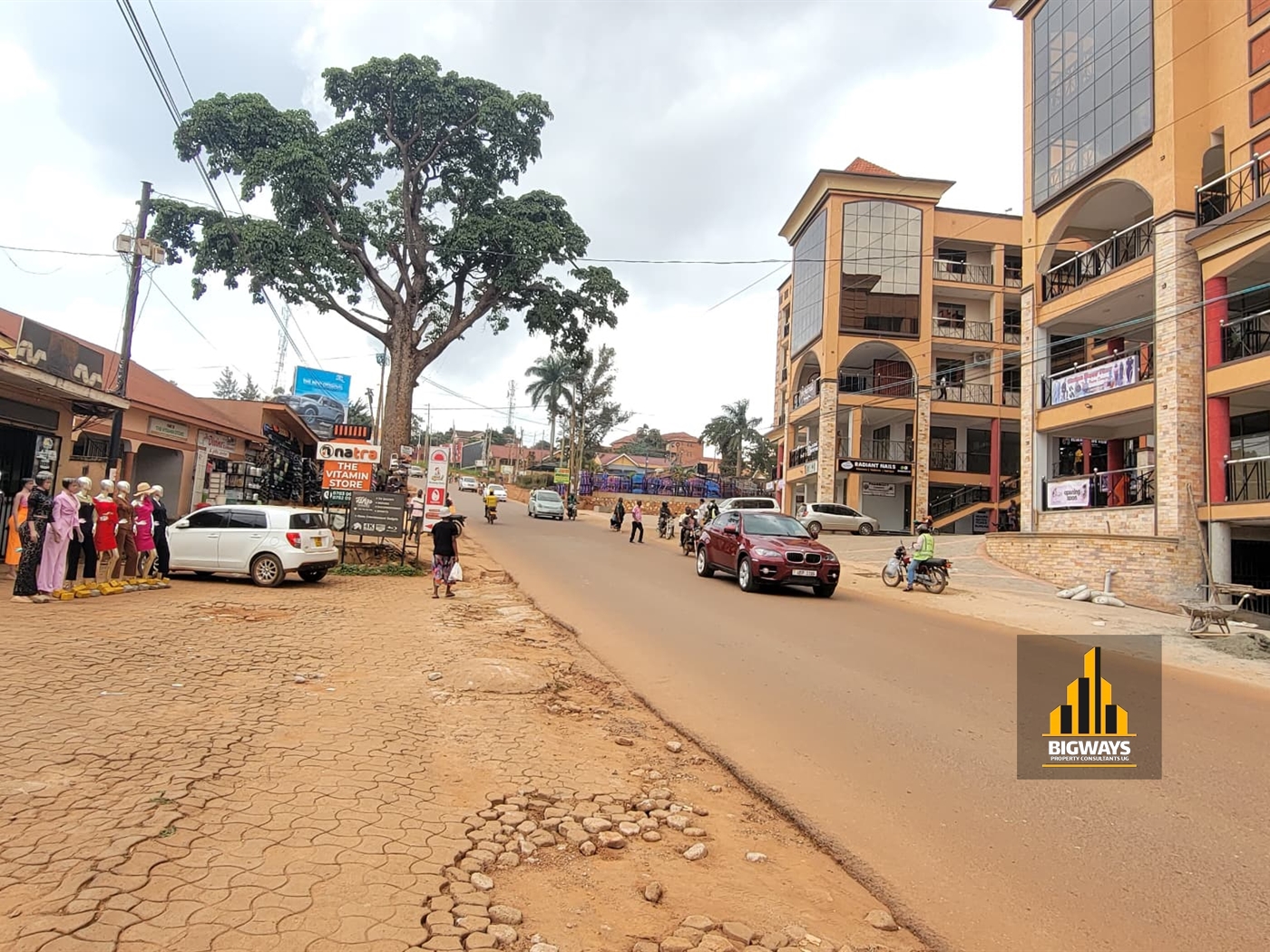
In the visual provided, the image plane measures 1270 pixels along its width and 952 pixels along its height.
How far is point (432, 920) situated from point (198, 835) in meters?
1.34

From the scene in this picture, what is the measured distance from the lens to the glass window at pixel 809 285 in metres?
37.0

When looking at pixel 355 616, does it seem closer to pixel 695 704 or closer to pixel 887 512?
pixel 695 704

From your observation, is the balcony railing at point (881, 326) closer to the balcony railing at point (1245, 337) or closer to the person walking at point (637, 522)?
Result: the person walking at point (637, 522)

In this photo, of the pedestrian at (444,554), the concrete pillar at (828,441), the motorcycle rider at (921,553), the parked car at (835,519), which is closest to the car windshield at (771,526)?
the motorcycle rider at (921,553)

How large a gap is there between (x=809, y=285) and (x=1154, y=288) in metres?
21.2

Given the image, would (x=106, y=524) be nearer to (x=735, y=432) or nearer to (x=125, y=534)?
(x=125, y=534)

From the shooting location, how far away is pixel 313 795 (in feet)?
13.0

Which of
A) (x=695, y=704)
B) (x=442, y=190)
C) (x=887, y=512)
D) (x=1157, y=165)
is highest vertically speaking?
(x=442, y=190)

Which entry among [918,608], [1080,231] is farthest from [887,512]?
[918,608]

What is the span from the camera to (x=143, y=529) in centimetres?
1196

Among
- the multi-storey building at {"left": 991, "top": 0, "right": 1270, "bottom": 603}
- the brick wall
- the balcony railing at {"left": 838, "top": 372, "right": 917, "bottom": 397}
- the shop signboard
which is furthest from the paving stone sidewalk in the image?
the balcony railing at {"left": 838, "top": 372, "right": 917, "bottom": 397}

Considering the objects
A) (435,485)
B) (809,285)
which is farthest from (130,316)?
(809,285)

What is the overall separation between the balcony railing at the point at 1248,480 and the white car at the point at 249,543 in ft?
62.3

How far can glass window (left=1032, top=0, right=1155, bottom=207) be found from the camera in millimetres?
19016
